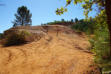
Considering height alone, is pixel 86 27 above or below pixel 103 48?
above

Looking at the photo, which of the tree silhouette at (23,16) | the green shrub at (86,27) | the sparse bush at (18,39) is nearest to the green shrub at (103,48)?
the green shrub at (86,27)

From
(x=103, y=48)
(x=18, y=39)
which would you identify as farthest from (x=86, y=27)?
(x=103, y=48)

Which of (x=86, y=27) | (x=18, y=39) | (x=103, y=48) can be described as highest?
(x=86, y=27)

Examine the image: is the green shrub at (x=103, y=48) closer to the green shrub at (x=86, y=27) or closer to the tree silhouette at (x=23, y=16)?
the green shrub at (x=86, y=27)

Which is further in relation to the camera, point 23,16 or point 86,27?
point 23,16

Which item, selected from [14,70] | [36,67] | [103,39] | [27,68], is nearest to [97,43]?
[103,39]

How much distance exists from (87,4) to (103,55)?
1.63 m

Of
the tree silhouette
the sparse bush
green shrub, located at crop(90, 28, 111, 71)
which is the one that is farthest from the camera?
the tree silhouette

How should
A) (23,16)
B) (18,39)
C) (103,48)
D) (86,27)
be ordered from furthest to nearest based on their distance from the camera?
(23,16) → (86,27) → (18,39) → (103,48)

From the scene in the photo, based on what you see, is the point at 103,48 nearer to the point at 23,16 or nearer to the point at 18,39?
the point at 18,39

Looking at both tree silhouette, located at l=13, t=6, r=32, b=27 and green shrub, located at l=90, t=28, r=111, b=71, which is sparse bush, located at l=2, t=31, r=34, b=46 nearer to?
green shrub, located at l=90, t=28, r=111, b=71

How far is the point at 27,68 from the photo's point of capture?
160 inches

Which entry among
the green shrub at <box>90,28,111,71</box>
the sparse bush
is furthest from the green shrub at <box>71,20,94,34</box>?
the sparse bush

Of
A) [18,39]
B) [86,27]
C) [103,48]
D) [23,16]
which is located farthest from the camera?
[23,16]
